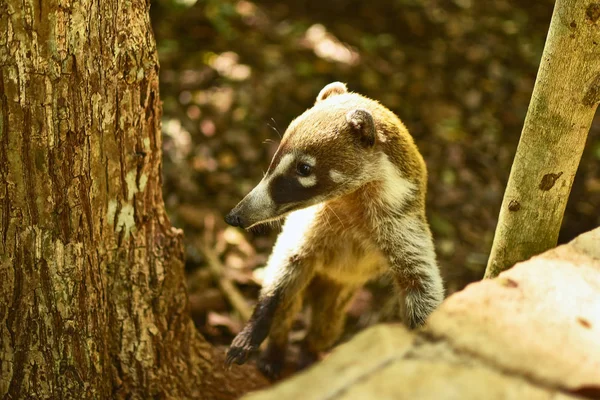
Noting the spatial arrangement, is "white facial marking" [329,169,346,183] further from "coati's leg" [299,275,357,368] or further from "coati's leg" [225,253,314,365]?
"coati's leg" [299,275,357,368]

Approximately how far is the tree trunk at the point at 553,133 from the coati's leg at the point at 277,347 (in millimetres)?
1663

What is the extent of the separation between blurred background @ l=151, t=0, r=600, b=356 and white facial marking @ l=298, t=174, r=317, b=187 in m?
1.82

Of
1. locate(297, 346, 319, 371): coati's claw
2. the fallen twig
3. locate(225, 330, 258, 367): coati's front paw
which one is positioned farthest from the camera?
the fallen twig

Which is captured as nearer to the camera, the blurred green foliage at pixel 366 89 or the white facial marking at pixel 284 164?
the white facial marking at pixel 284 164

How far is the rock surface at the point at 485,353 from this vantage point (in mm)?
1929

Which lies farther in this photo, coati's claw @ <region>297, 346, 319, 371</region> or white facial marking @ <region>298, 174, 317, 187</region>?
coati's claw @ <region>297, 346, 319, 371</region>

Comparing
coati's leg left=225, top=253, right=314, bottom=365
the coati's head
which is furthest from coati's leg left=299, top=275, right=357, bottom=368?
the coati's head

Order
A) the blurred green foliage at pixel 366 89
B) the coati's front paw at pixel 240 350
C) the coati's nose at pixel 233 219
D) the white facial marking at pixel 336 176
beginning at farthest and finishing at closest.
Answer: the blurred green foliage at pixel 366 89, the coati's front paw at pixel 240 350, the white facial marking at pixel 336 176, the coati's nose at pixel 233 219

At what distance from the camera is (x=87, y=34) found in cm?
288

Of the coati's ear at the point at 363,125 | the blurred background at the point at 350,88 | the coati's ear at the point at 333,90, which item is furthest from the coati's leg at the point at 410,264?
the blurred background at the point at 350,88

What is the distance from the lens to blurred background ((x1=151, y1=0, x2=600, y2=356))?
19.5ft

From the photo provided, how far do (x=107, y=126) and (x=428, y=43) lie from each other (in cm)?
606

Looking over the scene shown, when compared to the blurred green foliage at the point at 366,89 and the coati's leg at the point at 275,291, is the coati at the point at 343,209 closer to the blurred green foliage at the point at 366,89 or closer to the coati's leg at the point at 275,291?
the coati's leg at the point at 275,291

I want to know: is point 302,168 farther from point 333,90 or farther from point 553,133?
point 553,133
